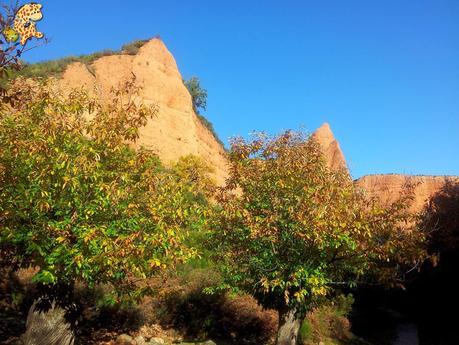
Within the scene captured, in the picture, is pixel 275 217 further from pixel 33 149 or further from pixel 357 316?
pixel 357 316

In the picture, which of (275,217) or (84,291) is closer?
(275,217)

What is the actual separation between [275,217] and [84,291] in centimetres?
894

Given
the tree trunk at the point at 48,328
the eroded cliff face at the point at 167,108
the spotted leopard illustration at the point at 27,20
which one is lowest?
the tree trunk at the point at 48,328

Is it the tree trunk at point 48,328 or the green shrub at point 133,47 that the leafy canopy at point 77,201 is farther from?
the green shrub at point 133,47

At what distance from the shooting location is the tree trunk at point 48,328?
855 cm

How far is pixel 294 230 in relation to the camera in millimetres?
9297

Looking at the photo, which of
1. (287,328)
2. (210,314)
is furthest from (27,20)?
(210,314)

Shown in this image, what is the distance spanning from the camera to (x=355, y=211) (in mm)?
9570

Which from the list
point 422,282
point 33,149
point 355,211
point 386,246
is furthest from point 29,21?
point 422,282

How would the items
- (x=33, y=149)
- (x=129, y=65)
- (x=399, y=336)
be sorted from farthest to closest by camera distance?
1. (x=129, y=65)
2. (x=399, y=336)
3. (x=33, y=149)

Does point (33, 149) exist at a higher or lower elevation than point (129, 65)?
lower

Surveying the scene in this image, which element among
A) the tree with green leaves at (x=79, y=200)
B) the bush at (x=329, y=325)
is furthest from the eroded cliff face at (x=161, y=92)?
the tree with green leaves at (x=79, y=200)

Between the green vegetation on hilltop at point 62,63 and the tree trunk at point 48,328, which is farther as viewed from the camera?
the green vegetation on hilltop at point 62,63

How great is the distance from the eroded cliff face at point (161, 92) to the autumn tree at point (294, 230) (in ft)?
84.3
